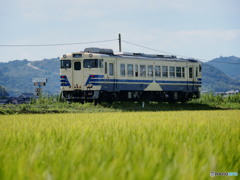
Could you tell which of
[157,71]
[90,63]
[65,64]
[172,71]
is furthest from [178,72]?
[65,64]

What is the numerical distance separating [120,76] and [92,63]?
74.4 inches

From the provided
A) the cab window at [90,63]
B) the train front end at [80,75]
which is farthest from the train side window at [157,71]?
the cab window at [90,63]

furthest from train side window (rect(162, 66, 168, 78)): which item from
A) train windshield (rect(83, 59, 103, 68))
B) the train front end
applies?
train windshield (rect(83, 59, 103, 68))

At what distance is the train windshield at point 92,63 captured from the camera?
2483 cm

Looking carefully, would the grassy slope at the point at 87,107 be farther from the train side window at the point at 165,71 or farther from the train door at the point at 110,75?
the train side window at the point at 165,71

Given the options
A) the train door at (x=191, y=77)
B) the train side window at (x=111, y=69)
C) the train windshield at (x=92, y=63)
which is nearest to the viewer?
the train windshield at (x=92, y=63)

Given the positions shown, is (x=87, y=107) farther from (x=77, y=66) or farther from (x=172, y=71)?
(x=172, y=71)

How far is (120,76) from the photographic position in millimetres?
26031

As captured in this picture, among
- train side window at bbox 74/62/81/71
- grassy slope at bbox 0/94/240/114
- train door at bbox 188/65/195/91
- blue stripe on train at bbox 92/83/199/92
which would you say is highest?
train side window at bbox 74/62/81/71

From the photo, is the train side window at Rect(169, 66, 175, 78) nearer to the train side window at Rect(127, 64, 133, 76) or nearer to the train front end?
the train side window at Rect(127, 64, 133, 76)

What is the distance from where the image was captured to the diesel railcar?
25.1 meters

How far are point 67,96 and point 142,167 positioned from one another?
23.9 metres

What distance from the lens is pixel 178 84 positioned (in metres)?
30.1

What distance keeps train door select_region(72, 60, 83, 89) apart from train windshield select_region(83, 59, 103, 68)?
376mm
